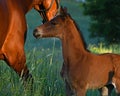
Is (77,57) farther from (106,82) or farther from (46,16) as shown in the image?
(46,16)

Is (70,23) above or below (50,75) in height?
above

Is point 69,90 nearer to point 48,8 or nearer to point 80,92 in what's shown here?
point 80,92

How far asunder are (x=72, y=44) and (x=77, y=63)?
0.70 feet

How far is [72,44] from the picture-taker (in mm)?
5449

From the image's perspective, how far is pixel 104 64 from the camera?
17.9 ft

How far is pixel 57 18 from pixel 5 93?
3.65 feet

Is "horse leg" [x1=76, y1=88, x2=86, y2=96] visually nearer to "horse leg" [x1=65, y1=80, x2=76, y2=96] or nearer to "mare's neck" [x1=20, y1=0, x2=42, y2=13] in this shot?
"horse leg" [x1=65, y1=80, x2=76, y2=96]

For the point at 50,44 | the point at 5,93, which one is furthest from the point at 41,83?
the point at 50,44

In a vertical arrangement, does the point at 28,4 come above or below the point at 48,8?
above

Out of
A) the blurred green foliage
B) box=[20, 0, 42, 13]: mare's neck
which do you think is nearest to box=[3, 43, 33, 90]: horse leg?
box=[20, 0, 42, 13]: mare's neck

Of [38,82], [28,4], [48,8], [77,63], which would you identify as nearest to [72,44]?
[77,63]

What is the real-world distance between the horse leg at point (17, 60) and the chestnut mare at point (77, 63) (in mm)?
830

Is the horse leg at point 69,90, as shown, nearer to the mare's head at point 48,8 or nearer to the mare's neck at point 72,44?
the mare's neck at point 72,44

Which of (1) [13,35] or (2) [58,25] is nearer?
(2) [58,25]
